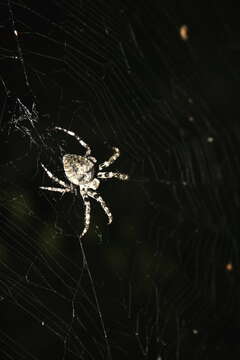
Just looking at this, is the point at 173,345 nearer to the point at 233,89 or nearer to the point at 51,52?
the point at 233,89

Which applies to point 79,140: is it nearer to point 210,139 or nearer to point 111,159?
point 111,159

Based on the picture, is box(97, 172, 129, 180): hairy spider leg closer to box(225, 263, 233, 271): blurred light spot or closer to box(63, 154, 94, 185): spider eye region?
box(63, 154, 94, 185): spider eye region

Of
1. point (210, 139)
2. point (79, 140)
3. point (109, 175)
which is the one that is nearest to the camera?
point (210, 139)

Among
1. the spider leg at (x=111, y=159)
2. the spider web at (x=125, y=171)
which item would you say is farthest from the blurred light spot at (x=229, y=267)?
the spider leg at (x=111, y=159)

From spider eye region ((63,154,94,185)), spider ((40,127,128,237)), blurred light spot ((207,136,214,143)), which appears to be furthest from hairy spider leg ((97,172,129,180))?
blurred light spot ((207,136,214,143))

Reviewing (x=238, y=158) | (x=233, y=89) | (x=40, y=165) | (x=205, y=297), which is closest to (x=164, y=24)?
(x=233, y=89)

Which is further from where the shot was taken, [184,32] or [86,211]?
[86,211]

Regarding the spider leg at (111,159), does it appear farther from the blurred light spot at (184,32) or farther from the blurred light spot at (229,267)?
the blurred light spot at (229,267)

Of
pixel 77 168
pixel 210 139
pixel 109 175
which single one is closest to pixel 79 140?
pixel 77 168
